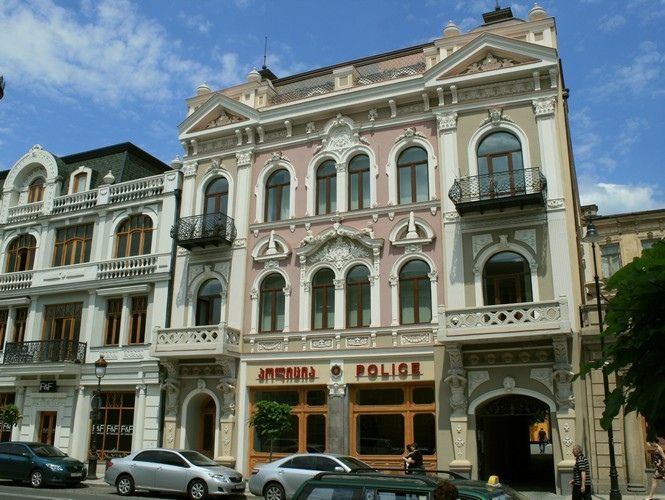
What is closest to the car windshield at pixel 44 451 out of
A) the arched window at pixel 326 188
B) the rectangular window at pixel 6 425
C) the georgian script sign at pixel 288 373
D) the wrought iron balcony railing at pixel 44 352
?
the wrought iron balcony railing at pixel 44 352

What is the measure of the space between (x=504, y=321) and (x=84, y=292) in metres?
18.6

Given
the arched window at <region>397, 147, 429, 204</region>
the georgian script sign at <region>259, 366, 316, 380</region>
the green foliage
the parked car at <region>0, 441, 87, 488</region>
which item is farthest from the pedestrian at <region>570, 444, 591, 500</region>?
the green foliage

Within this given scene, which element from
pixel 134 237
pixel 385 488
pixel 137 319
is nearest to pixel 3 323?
pixel 137 319

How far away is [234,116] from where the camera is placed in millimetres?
27281

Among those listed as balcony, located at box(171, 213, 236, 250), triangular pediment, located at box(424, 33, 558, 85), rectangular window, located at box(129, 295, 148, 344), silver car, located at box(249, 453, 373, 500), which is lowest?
silver car, located at box(249, 453, 373, 500)

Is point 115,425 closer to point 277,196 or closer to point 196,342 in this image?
point 196,342

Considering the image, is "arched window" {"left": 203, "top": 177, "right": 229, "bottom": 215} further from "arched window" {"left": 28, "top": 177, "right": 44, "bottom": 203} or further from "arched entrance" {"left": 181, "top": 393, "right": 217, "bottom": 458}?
"arched window" {"left": 28, "top": 177, "right": 44, "bottom": 203}

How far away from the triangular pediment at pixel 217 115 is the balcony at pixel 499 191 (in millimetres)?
9549

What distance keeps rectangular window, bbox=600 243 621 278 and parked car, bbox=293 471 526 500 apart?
31.4 metres

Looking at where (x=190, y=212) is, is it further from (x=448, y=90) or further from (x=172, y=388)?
(x=448, y=90)

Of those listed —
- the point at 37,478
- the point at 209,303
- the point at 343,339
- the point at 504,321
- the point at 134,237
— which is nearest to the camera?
the point at 504,321

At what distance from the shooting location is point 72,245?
98.3 ft

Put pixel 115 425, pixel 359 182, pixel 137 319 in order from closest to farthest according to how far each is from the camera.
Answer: pixel 359 182 → pixel 115 425 → pixel 137 319

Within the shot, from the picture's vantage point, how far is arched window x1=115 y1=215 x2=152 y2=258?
28.1 meters
